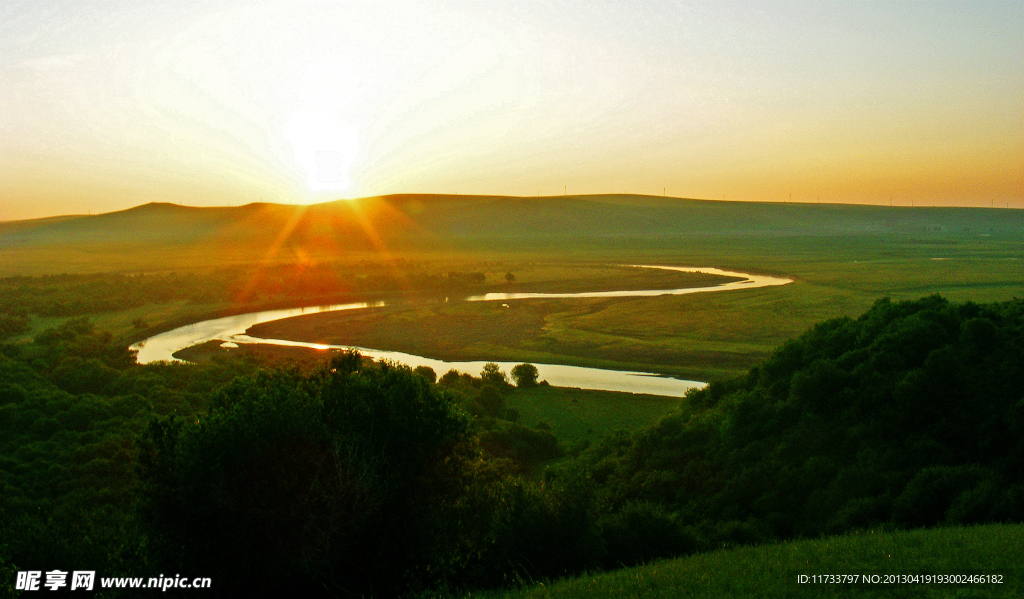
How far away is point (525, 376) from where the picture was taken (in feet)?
141

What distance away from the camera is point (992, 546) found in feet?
38.0

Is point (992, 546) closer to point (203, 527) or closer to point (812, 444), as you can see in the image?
point (812, 444)

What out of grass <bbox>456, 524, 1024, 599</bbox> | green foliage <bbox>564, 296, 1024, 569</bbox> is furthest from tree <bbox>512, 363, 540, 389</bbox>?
grass <bbox>456, 524, 1024, 599</bbox>

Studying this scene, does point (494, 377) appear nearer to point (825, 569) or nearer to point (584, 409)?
point (584, 409)

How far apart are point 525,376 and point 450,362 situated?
10040mm

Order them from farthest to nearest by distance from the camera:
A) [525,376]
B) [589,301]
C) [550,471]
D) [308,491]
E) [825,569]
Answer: [589,301]
[525,376]
[550,471]
[308,491]
[825,569]

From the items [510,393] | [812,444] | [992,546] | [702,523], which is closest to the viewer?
[992,546]

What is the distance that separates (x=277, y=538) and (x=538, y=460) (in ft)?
55.9

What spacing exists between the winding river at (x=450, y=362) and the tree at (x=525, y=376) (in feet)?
6.31

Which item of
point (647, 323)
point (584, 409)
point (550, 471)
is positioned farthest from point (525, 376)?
point (647, 323)

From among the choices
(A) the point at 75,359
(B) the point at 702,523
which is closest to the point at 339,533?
(B) the point at 702,523

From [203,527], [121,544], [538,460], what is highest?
[203,527]

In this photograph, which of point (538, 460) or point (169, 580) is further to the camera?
point (538, 460)

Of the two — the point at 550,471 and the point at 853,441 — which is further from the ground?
the point at 853,441
